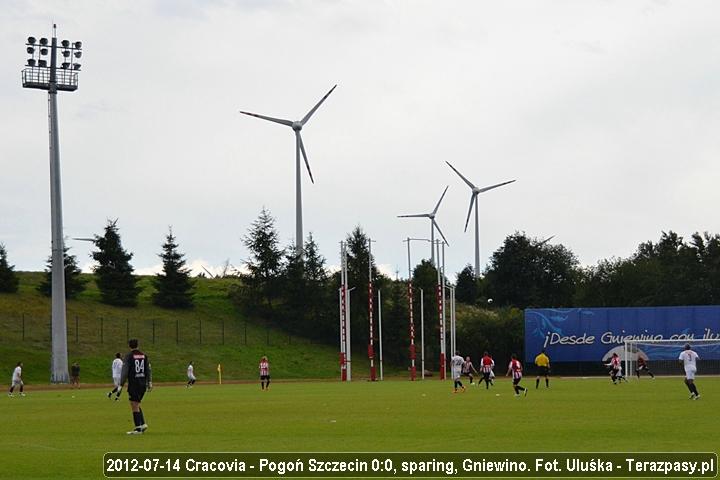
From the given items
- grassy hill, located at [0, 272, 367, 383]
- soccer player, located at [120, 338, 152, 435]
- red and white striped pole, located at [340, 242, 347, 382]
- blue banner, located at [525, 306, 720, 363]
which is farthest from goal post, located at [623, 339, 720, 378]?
soccer player, located at [120, 338, 152, 435]

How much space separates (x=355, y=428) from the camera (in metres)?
26.7

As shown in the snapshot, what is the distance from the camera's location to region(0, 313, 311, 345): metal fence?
10256cm

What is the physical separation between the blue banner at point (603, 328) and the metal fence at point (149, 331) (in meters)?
26.2

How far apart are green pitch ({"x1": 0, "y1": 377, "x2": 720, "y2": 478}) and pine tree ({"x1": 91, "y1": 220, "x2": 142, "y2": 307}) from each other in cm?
7854

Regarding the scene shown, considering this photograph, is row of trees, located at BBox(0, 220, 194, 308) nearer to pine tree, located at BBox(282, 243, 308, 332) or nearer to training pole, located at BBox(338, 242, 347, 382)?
pine tree, located at BBox(282, 243, 308, 332)

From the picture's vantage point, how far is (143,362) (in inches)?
1009

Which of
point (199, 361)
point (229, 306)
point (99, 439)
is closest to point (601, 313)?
point (199, 361)

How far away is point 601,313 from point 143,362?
79.8m

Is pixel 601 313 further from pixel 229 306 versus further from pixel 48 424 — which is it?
pixel 48 424
